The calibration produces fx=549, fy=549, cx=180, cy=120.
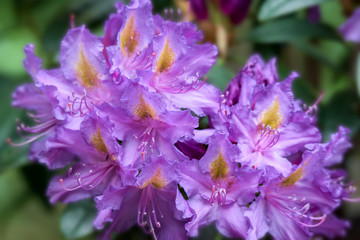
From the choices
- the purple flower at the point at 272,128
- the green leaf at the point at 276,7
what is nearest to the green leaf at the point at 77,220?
the purple flower at the point at 272,128

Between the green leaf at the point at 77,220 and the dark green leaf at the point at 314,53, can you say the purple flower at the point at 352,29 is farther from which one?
the green leaf at the point at 77,220

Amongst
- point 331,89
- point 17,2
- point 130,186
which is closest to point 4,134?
point 17,2

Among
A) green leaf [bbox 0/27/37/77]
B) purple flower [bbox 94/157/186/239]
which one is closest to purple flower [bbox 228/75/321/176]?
purple flower [bbox 94/157/186/239]

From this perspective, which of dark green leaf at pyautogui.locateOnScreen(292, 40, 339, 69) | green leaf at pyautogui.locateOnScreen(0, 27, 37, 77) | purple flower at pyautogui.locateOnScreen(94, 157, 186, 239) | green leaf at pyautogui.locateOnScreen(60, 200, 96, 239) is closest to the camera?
purple flower at pyautogui.locateOnScreen(94, 157, 186, 239)

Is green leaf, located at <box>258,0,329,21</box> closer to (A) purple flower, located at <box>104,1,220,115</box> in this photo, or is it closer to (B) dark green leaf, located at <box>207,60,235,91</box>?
(B) dark green leaf, located at <box>207,60,235,91</box>

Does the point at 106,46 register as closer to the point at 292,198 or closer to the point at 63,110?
the point at 63,110

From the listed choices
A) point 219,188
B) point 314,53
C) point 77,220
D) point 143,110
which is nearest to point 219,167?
point 219,188
